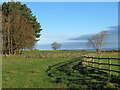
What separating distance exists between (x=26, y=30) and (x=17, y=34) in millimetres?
2863

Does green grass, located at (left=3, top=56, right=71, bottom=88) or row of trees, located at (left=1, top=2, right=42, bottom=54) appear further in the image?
row of trees, located at (left=1, top=2, right=42, bottom=54)

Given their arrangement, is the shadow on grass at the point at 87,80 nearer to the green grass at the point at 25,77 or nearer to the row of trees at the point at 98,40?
the green grass at the point at 25,77

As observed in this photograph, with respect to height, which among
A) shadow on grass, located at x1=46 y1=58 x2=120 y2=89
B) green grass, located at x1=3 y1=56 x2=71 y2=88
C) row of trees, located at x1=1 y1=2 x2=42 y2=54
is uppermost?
row of trees, located at x1=1 y1=2 x2=42 y2=54

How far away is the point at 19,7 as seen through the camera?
6538 cm

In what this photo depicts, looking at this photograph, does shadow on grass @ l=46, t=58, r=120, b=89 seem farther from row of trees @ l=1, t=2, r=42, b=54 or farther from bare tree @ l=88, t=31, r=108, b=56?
bare tree @ l=88, t=31, r=108, b=56

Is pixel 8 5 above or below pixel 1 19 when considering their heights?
above

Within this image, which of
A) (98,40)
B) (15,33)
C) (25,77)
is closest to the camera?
(25,77)

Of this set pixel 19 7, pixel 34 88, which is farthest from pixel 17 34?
pixel 34 88

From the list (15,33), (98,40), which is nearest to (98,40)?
(98,40)

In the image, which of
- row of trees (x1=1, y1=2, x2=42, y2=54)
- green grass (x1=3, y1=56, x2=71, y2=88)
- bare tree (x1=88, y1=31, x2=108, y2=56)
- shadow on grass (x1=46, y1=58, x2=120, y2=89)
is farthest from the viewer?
bare tree (x1=88, y1=31, x2=108, y2=56)

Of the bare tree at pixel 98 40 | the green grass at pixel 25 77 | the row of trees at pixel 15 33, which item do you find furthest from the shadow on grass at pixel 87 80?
the bare tree at pixel 98 40

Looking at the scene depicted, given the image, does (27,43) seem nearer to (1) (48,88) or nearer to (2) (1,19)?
(2) (1,19)

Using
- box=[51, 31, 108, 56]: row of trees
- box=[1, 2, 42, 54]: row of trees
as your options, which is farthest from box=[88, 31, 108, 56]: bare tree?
box=[1, 2, 42, 54]: row of trees

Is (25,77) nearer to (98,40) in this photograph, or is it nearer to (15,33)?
(15,33)
